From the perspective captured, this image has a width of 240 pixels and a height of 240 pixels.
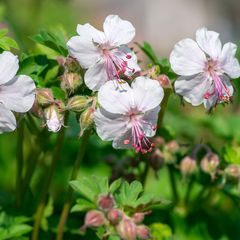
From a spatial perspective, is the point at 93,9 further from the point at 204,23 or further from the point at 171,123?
the point at 171,123

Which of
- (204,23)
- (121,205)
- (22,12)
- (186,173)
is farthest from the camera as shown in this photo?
(204,23)

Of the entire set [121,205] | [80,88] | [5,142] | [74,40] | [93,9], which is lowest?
[93,9]

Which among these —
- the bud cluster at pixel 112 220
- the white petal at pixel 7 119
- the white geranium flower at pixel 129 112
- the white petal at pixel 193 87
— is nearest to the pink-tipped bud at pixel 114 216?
the bud cluster at pixel 112 220

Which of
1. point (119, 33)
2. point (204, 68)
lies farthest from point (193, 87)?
point (119, 33)

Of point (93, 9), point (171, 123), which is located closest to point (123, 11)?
point (93, 9)

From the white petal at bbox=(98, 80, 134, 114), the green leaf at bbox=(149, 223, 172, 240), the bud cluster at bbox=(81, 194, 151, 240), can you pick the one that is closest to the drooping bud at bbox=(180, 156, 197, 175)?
the green leaf at bbox=(149, 223, 172, 240)

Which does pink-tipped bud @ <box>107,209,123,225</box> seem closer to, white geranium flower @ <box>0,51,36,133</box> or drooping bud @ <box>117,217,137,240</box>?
drooping bud @ <box>117,217,137,240</box>
